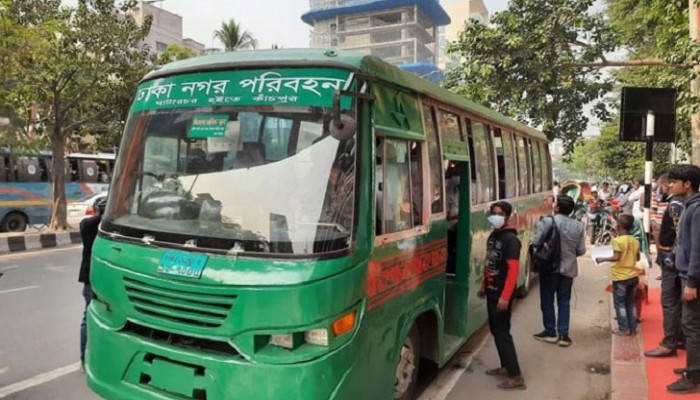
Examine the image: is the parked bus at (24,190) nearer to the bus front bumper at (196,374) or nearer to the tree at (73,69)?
the tree at (73,69)

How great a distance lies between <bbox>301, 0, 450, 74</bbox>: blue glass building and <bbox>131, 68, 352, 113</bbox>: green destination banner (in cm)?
7824

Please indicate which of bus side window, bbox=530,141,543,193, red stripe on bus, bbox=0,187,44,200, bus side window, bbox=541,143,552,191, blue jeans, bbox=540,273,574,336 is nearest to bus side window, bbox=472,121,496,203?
blue jeans, bbox=540,273,574,336

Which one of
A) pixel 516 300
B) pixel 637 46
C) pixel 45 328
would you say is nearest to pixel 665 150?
pixel 637 46

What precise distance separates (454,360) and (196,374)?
3261 millimetres

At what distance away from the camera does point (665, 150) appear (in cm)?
2109

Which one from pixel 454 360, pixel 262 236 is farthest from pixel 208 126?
pixel 454 360

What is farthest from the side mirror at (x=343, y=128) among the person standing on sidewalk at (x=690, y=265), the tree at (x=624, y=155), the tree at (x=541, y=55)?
the tree at (x=624, y=155)

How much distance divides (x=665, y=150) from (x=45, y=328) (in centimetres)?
2203

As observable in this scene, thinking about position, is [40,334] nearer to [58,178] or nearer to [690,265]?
[690,265]

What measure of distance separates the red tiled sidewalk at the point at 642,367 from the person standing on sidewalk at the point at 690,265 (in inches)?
6.4

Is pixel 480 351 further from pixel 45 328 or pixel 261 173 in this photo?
pixel 45 328

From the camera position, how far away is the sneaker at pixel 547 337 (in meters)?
6.14

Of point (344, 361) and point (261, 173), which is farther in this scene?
point (261, 173)

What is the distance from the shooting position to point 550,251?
584 centimetres
